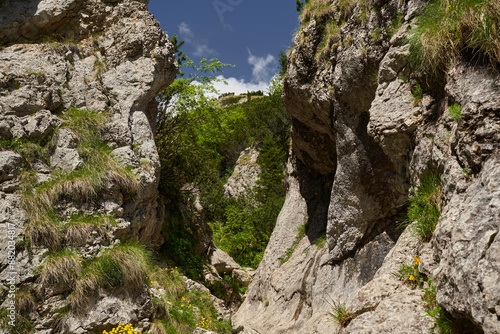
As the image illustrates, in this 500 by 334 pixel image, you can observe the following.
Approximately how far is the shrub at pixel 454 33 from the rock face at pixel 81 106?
6.74 m

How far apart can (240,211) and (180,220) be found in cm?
1097

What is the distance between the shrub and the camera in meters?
4.09

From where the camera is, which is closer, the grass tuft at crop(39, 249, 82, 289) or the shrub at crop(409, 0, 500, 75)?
the shrub at crop(409, 0, 500, 75)

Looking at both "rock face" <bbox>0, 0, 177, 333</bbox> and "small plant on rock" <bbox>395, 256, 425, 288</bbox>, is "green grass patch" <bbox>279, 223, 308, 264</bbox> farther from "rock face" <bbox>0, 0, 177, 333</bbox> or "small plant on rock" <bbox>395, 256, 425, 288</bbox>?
"small plant on rock" <bbox>395, 256, 425, 288</bbox>

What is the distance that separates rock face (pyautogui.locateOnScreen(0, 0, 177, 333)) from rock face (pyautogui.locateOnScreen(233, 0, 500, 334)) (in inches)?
165

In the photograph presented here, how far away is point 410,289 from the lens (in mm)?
4242

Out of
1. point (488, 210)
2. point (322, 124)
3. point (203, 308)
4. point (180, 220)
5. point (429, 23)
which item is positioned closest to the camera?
point (488, 210)

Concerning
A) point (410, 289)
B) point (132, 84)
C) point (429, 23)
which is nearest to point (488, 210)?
point (410, 289)

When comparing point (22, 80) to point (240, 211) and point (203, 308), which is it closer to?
point (203, 308)

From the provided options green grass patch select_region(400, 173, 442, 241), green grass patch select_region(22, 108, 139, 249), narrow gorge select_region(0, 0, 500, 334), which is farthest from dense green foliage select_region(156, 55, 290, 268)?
green grass patch select_region(400, 173, 442, 241)

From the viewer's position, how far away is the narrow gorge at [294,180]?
3.99 meters

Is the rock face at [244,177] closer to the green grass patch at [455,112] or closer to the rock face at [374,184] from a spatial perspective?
the rock face at [374,184]

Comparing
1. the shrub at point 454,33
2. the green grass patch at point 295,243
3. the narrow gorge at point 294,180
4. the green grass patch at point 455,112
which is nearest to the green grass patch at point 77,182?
the narrow gorge at point 294,180

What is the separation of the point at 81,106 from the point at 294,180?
768 cm
